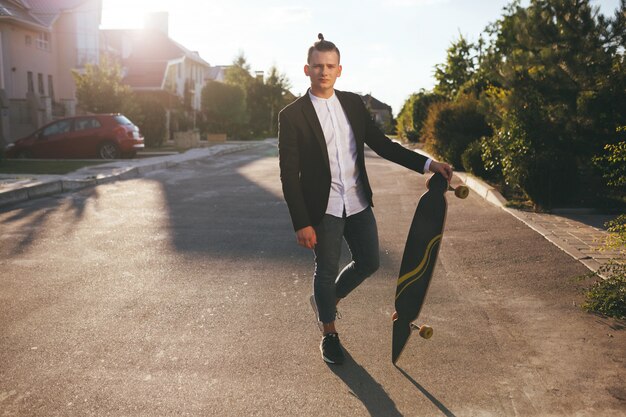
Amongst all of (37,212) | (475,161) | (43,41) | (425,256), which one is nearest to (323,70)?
(425,256)

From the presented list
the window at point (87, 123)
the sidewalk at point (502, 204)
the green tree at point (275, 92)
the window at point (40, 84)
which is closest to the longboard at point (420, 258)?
the sidewalk at point (502, 204)

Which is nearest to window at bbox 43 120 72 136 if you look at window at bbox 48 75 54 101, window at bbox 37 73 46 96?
window at bbox 37 73 46 96

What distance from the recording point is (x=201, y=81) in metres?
62.3

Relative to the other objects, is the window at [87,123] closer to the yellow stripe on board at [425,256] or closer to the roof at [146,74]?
the yellow stripe on board at [425,256]

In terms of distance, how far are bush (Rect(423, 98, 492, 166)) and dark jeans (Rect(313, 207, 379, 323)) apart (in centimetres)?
1342

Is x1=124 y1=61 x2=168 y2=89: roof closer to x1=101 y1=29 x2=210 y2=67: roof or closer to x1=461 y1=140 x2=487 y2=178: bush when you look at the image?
x1=101 y1=29 x2=210 y2=67: roof

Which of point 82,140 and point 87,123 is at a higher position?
point 87,123

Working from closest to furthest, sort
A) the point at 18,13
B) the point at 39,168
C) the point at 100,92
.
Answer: the point at 39,168 → the point at 100,92 → the point at 18,13

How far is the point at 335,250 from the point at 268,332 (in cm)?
96

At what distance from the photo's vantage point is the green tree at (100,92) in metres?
27.1

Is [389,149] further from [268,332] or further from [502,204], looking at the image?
[502,204]

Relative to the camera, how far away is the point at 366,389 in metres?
3.56

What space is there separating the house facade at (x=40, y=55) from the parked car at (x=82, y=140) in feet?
13.1

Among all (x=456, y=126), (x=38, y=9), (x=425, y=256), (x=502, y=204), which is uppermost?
(x=38, y=9)
